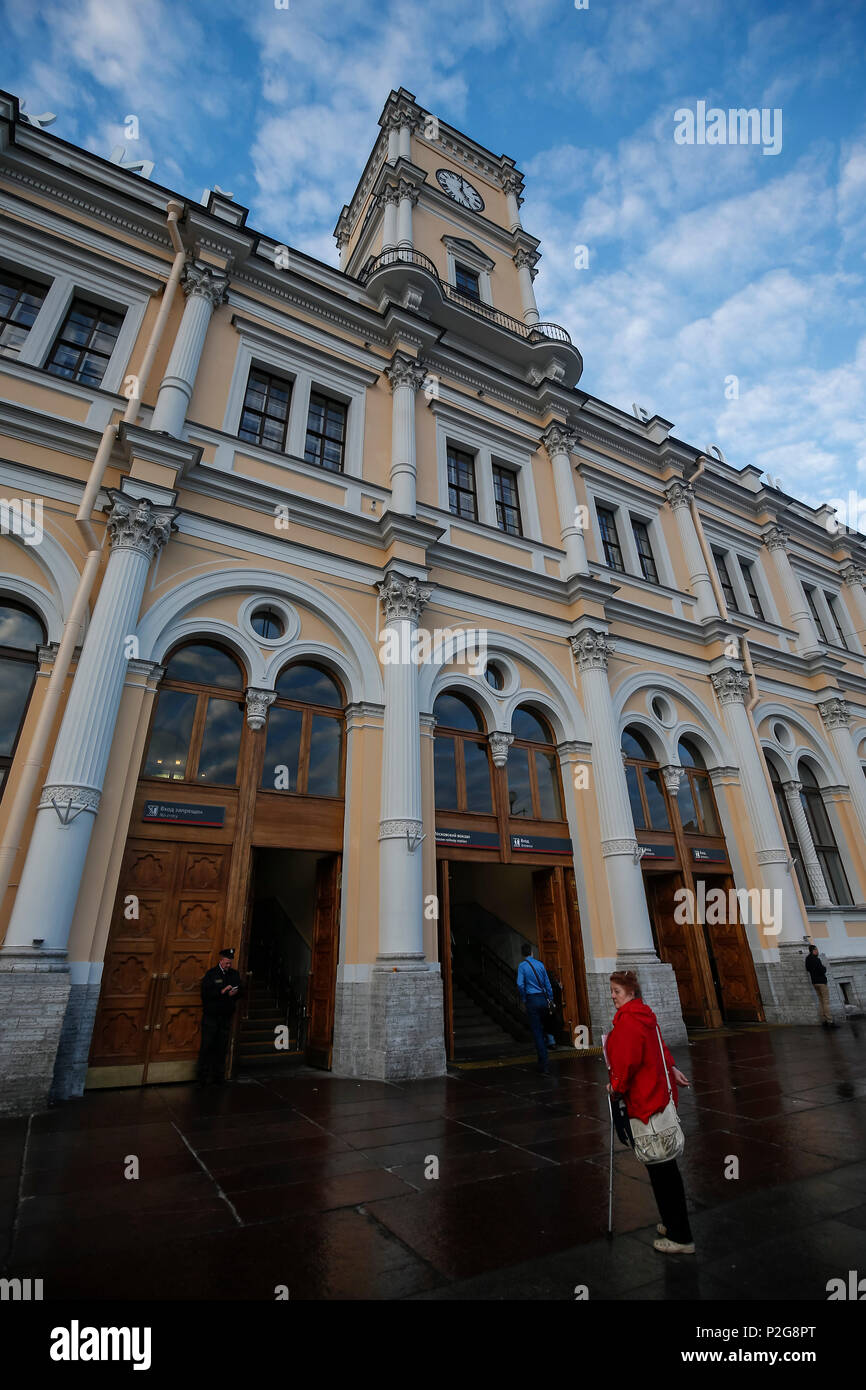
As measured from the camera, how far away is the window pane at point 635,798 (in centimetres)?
1322

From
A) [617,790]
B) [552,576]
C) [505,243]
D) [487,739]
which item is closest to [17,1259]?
[487,739]

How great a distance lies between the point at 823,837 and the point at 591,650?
9.07 metres

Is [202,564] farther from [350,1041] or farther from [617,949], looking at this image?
[617,949]

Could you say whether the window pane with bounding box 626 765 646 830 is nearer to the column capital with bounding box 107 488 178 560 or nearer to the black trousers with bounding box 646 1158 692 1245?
the black trousers with bounding box 646 1158 692 1245

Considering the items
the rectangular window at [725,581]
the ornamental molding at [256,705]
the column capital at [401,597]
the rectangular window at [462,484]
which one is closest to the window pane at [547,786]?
the column capital at [401,597]

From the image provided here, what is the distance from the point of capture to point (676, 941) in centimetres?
1316

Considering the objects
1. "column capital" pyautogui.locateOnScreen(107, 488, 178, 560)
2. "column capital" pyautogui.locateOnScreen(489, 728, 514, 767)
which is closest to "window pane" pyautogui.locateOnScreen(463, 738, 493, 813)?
"column capital" pyautogui.locateOnScreen(489, 728, 514, 767)

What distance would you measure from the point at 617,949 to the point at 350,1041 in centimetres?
514

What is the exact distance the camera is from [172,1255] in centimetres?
332

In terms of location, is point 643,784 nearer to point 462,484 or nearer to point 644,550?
point 644,550

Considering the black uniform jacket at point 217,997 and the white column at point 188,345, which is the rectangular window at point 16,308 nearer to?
the white column at point 188,345

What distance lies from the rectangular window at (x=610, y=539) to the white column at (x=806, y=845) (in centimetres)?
728

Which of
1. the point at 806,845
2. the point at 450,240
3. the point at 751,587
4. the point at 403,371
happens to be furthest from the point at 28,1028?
the point at 450,240

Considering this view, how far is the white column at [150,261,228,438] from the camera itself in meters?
10.3
